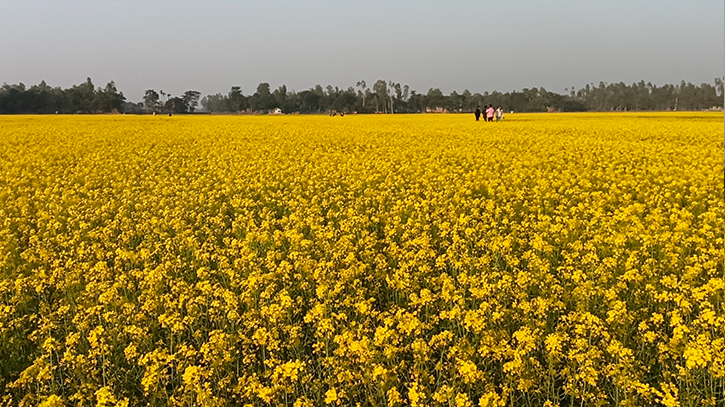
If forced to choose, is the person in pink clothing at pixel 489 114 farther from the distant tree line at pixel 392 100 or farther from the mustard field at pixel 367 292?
the distant tree line at pixel 392 100

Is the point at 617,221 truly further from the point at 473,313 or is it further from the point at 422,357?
the point at 422,357

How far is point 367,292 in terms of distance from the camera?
5695 millimetres

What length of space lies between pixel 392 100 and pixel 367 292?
113059mm

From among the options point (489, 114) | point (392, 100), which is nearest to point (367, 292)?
point (489, 114)

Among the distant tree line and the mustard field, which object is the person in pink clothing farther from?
the distant tree line

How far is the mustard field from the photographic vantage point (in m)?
3.84

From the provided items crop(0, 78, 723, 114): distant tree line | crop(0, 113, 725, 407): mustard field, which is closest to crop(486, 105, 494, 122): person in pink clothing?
crop(0, 113, 725, 407): mustard field

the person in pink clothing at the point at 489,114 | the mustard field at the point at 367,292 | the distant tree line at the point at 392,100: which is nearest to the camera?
the mustard field at the point at 367,292

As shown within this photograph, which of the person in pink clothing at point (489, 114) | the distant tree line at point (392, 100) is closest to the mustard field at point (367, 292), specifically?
the person in pink clothing at point (489, 114)

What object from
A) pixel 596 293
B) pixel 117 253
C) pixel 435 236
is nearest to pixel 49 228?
pixel 117 253

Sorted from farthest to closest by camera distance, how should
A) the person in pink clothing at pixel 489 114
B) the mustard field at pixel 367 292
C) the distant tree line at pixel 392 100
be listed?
the distant tree line at pixel 392 100 < the person in pink clothing at pixel 489 114 < the mustard field at pixel 367 292

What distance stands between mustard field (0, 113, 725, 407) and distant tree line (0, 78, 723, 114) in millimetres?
93389

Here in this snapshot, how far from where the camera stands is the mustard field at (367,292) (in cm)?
384

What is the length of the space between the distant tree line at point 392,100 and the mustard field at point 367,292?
9339 cm
